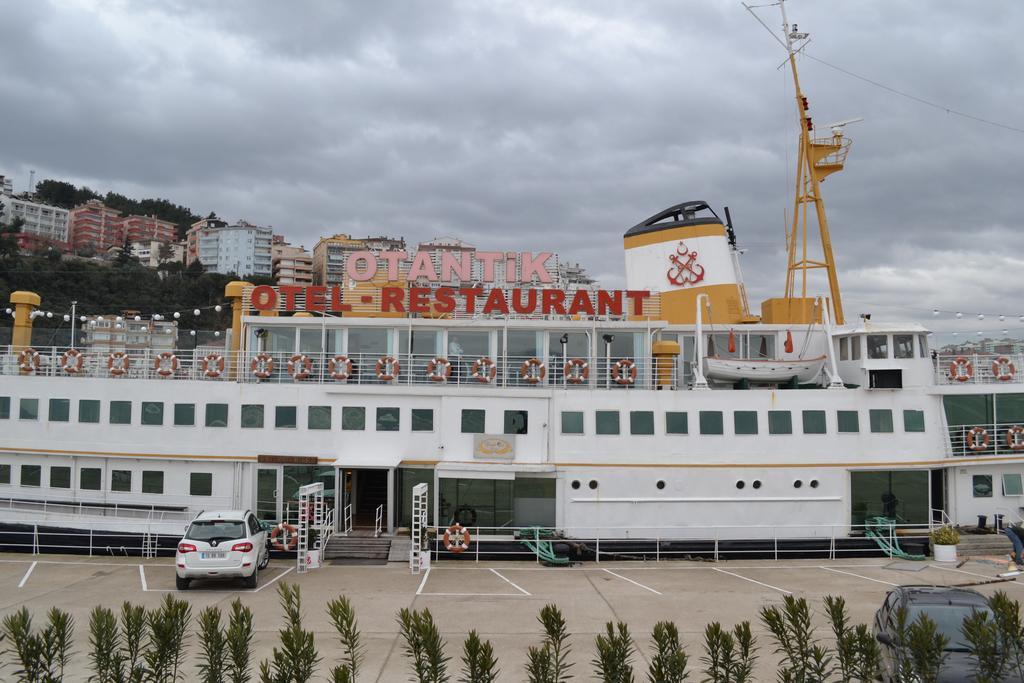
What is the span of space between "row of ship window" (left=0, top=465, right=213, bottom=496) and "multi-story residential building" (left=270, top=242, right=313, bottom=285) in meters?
101

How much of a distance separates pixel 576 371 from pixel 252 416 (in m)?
9.81

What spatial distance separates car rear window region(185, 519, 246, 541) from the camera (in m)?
16.8

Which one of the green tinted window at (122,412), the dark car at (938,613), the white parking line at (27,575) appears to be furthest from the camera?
the green tinted window at (122,412)

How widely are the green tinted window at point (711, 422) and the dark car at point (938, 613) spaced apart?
33.4ft

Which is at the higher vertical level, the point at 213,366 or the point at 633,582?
the point at 213,366

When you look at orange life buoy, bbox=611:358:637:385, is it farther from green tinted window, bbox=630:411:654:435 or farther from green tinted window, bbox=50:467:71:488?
green tinted window, bbox=50:467:71:488

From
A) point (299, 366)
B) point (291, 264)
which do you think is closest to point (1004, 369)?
point (299, 366)

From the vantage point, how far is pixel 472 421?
72.8ft

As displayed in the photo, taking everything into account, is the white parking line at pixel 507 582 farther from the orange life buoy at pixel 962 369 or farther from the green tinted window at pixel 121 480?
the orange life buoy at pixel 962 369

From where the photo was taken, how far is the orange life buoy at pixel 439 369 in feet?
75.0

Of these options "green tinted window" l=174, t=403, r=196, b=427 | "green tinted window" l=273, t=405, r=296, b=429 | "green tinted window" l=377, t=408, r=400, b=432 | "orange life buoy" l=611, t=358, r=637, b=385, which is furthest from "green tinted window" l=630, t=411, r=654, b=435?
"green tinted window" l=174, t=403, r=196, b=427

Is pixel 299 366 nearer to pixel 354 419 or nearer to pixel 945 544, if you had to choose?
pixel 354 419

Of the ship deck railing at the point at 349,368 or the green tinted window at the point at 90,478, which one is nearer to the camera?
the green tinted window at the point at 90,478

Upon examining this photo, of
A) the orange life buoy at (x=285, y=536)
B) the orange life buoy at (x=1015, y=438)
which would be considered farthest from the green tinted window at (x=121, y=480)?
the orange life buoy at (x=1015, y=438)
